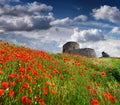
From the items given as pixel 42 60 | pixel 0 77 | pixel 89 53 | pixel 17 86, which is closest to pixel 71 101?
pixel 17 86

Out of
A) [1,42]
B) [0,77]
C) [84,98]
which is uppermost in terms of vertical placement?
[1,42]

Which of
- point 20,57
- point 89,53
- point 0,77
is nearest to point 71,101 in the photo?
point 0,77

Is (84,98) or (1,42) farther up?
(1,42)

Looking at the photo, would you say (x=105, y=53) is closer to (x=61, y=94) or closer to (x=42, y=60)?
(x=42, y=60)

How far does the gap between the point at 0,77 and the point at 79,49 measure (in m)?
33.4

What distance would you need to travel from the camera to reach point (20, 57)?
11359mm

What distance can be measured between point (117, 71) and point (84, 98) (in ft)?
34.6

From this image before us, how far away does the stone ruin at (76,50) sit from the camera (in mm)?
39375

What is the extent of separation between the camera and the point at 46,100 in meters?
7.09

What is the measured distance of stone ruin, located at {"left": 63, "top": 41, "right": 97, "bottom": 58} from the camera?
39.4m

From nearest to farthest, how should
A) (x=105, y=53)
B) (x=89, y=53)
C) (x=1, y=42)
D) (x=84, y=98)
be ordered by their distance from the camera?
1. (x=84, y=98)
2. (x=1, y=42)
3. (x=89, y=53)
4. (x=105, y=53)

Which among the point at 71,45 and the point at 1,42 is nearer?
the point at 1,42

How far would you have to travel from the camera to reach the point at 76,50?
1613 inches

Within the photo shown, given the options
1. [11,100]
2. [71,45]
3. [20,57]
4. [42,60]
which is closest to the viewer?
[11,100]
